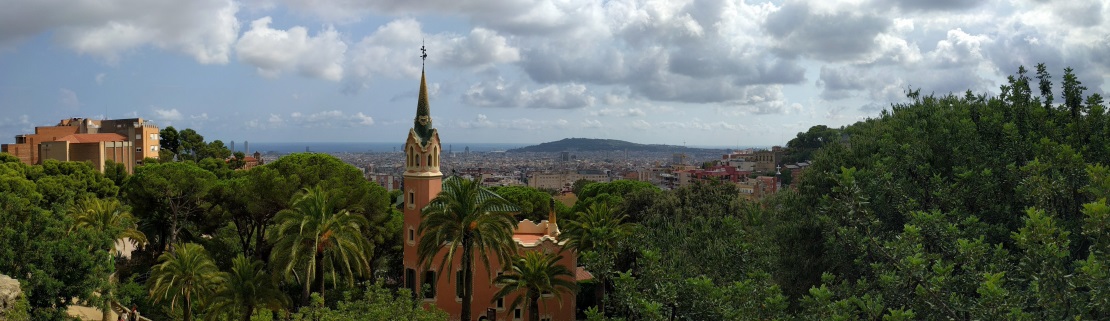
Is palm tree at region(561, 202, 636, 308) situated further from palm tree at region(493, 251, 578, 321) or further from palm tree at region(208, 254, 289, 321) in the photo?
palm tree at region(208, 254, 289, 321)

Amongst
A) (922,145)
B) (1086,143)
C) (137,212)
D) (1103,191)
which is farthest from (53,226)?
(1086,143)

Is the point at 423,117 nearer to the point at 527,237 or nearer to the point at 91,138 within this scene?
the point at 527,237

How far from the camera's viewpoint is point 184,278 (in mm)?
22062

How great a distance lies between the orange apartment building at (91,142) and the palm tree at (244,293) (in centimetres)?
4165

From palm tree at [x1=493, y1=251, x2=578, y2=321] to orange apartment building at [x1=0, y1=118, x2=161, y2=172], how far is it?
155 feet

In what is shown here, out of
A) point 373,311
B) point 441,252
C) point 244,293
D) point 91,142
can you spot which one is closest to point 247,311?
point 244,293

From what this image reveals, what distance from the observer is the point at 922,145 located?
51.2 feet

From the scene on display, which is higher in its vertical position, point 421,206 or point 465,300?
point 421,206

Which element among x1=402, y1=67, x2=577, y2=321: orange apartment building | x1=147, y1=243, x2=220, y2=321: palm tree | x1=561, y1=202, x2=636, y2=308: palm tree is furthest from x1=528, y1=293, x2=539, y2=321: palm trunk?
x1=147, y1=243, x2=220, y2=321: palm tree

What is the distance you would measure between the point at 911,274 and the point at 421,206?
1881 centimetres

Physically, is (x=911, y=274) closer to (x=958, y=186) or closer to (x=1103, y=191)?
(x=1103, y=191)

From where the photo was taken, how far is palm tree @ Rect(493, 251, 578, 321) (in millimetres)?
22531

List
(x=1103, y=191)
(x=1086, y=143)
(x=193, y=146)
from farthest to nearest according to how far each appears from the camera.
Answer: (x=193, y=146) → (x=1086, y=143) → (x=1103, y=191)

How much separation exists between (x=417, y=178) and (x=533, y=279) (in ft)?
22.7
